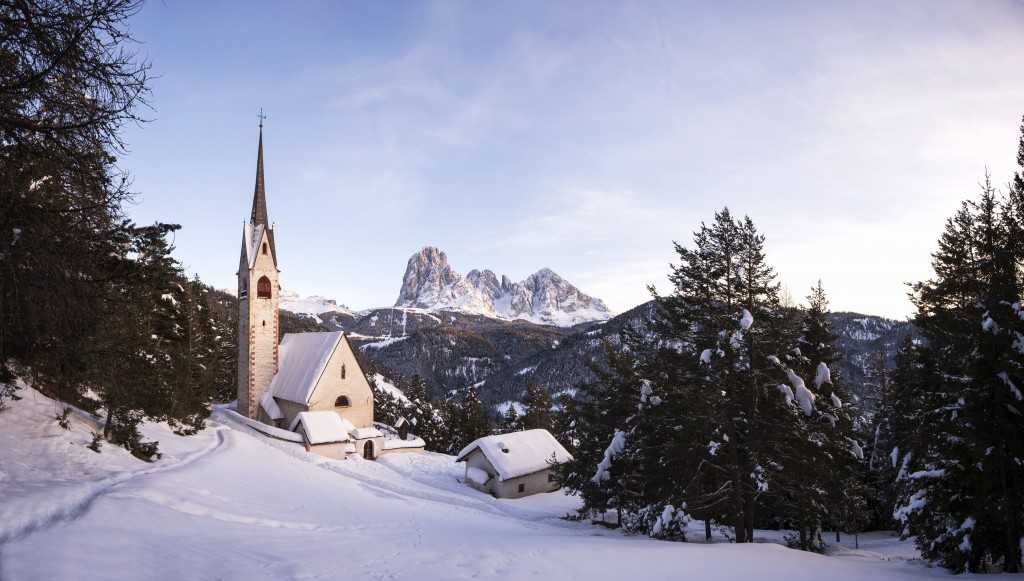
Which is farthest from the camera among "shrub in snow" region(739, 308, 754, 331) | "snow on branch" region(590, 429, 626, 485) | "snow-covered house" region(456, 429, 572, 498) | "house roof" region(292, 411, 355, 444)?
"house roof" region(292, 411, 355, 444)

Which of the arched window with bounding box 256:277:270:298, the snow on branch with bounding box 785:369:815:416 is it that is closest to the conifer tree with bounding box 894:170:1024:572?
the snow on branch with bounding box 785:369:815:416

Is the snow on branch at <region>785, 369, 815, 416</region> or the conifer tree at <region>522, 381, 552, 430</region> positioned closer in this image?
the snow on branch at <region>785, 369, 815, 416</region>

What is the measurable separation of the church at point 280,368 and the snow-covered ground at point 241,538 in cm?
2038

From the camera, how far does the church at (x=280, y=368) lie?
38406 mm

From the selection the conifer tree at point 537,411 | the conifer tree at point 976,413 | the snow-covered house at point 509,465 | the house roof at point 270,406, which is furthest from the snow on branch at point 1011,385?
the conifer tree at point 537,411

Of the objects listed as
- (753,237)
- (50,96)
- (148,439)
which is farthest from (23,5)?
(148,439)

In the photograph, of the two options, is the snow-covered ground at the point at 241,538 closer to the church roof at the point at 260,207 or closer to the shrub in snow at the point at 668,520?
the shrub in snow at the point at 668,520

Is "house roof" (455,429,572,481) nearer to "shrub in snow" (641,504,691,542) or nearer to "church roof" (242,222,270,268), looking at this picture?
"shrub in snow" (641,504,691,542)

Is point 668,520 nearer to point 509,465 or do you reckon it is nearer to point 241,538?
point 241,538

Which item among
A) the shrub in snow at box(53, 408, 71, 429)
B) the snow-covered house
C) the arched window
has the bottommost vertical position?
the snow-covered house

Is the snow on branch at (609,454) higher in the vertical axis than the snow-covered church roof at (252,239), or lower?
lower

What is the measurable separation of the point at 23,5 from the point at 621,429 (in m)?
20.5

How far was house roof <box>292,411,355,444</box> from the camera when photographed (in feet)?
112

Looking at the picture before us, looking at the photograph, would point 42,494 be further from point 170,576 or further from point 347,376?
point 347,376
